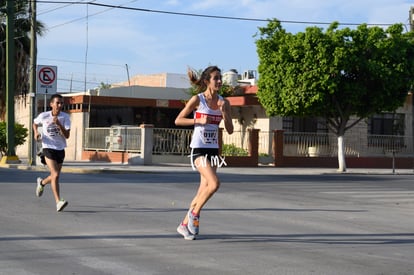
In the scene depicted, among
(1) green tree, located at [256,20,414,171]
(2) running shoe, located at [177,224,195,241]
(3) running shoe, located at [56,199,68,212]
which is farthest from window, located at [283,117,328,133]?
(2) running shoe, located at [177,224,195,241]

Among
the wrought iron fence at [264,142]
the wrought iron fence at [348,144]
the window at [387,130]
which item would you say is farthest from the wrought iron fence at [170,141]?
the window at [387,130]

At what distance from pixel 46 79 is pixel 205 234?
17533mm

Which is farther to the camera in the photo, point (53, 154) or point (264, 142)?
point (264, 142)

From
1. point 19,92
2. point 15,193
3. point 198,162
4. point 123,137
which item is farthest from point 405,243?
point 19,92

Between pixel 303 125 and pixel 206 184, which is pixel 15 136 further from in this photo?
pixel 206 184

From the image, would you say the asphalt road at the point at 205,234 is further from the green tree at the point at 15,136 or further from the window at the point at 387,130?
the window at the point at 387,130

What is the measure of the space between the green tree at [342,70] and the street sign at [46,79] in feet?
28.5

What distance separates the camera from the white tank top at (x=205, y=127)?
8.55 metres

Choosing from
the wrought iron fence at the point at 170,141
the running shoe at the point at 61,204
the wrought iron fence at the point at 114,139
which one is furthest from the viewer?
the wrought iron fence at the point at 114,139

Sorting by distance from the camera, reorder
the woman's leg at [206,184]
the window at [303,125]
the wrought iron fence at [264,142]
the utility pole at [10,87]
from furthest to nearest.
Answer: the window at [303,125] < the wrought iron fence at [264,142] < the utility pole at [10,87] < the woman's leg at [206,184]

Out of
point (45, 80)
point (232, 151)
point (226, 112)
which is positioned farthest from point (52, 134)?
point (232, 151)

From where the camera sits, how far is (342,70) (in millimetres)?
28000

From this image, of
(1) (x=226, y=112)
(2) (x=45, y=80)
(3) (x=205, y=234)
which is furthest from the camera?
(2) (x=45, y=80)

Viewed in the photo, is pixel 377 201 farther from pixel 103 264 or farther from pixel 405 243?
pixel 103 264
